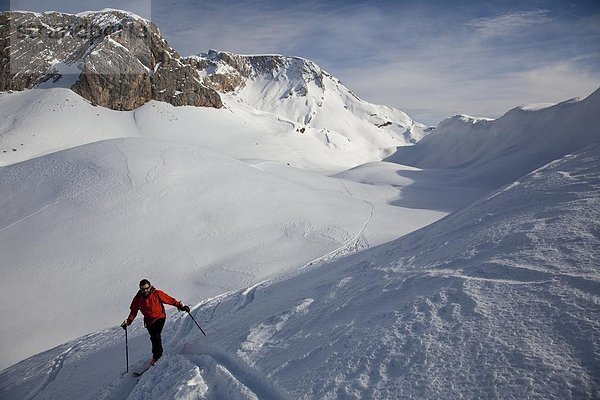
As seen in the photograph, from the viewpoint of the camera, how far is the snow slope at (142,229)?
1035 centimetres

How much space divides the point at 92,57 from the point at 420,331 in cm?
6359

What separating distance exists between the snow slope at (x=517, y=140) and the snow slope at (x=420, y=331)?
706 inches

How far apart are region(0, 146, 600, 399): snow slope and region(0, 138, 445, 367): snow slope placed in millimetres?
2816

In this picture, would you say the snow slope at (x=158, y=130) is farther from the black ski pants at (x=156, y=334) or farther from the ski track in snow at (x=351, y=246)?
the black ski pants at (x=156, y=334)

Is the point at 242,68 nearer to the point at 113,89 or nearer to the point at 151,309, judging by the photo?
the point at 113,89

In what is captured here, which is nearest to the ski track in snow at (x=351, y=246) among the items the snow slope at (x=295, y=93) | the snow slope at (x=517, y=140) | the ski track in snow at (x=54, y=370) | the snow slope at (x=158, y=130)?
the ski track in snow at (x=54, y=370)

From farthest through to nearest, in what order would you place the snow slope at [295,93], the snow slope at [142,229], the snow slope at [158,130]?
1. the snow slope at [295,93]
2. the snow slope at [158,130]
3. the snow slope at [142,229]

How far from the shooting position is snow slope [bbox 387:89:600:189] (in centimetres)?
2731

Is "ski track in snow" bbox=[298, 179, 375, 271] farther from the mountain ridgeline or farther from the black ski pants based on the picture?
the mountain ridgeline

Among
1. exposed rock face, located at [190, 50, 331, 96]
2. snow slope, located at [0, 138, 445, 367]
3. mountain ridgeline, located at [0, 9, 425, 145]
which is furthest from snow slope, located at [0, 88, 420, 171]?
exposed rock face, located at [190, 50, 331, 96]

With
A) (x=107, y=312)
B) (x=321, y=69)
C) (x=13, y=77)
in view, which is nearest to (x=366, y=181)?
(x=107, y=312)

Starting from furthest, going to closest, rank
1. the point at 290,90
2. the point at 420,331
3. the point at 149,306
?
the point at 290,90 → the point at 149,306 → the point at 420,331

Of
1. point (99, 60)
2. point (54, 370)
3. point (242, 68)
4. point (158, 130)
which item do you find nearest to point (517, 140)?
point (54, 370)

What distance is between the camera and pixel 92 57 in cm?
5347
